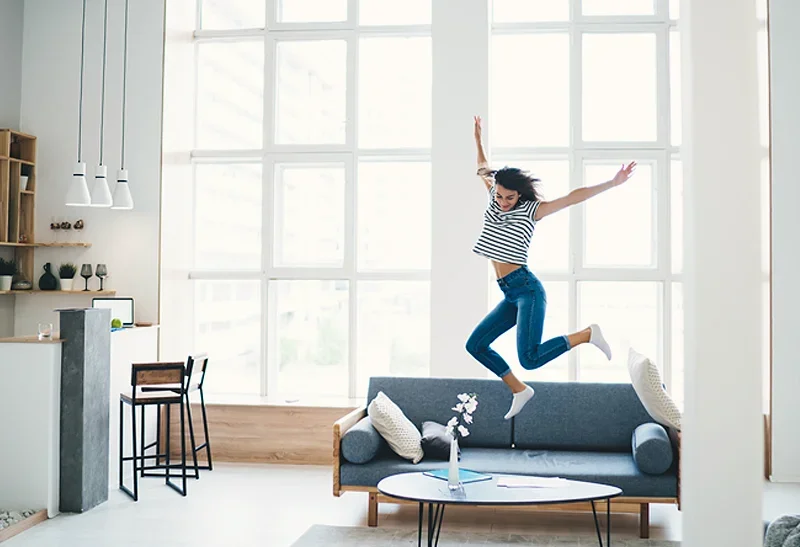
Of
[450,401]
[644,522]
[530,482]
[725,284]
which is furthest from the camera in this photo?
[450,401]

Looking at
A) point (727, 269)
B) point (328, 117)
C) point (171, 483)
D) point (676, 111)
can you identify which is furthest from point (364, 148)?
point (727, 269)

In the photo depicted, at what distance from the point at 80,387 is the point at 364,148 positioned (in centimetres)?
337

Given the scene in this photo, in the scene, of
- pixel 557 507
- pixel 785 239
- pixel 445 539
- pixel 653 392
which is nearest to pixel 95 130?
pixel 445 539


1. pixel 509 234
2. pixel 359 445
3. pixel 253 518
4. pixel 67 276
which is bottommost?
pixel 253 518

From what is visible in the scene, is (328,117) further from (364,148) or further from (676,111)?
(676,111)

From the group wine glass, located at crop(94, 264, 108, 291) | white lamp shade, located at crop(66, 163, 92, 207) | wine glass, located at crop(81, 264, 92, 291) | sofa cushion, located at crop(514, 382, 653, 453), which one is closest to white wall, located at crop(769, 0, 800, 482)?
sofa cushion, located at crop(514, 382, 653, 453)

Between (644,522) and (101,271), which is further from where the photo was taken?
(101,271)

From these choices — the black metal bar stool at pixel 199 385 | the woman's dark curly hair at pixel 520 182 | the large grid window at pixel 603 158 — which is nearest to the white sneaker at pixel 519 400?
the woman's dark curly hair at pixel 520 182

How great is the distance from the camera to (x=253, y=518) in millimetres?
5387

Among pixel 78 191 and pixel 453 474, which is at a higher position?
pixel 78 191

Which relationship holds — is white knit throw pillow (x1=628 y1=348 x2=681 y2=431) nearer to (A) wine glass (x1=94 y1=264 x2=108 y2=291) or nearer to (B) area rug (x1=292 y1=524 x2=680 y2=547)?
(B) area rug (x1=292 y1=524 x2=680 y2=547)

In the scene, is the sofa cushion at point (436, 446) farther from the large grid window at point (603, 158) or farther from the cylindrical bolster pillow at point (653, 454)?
the large grid window at point (603, 158)

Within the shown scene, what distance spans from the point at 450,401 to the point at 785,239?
305cm

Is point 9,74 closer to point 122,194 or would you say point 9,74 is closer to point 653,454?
point 122,194
